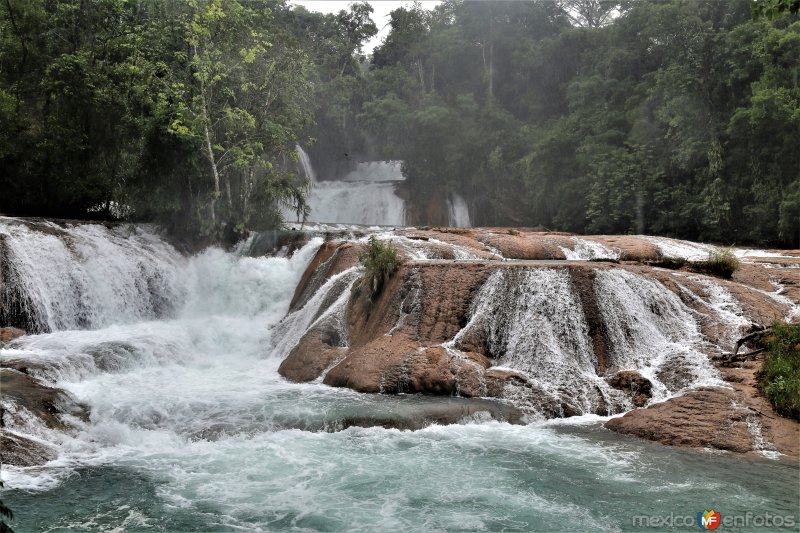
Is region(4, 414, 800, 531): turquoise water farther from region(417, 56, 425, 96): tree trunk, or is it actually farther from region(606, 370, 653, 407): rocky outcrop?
region(417, 56, 425, 96): tree trunk

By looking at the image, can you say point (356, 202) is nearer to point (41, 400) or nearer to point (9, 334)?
point (9, 334)

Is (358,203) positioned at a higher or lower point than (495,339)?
higher

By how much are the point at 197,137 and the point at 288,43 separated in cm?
872

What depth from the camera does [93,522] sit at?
5902 millimetres

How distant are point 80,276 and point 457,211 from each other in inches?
844

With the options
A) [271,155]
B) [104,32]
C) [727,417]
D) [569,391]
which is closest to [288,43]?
[271,155]

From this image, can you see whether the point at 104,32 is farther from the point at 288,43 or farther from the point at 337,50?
the point at 337,50

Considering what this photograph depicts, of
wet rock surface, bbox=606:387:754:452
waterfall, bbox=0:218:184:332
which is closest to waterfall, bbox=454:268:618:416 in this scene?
wet rock surface, bbox=606:387:754:452

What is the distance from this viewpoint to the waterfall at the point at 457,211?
3288 centimetres

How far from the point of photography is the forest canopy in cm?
1838

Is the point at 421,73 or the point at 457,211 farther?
the point at 421,73

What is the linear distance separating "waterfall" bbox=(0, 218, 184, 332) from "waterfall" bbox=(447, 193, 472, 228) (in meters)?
17.9

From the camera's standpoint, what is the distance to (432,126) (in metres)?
33.1

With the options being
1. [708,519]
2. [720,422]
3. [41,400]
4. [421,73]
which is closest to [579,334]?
[720,422]
